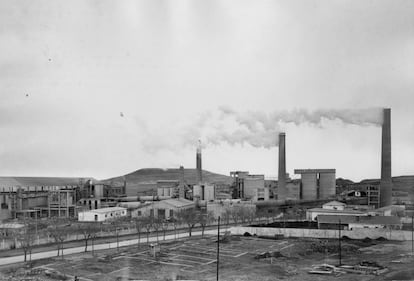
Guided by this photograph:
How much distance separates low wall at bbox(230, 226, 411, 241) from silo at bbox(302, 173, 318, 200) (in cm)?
1987

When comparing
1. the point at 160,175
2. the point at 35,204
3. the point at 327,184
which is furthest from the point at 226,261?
the point at 160,175

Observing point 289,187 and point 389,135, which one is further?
point 289,187

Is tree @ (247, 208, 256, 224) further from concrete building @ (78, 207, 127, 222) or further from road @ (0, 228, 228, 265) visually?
concrete building @ (78, 207, 127, 222)

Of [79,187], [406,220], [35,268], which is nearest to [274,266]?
[35,268]

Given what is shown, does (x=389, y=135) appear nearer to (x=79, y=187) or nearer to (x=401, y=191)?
(x=401, y=191)

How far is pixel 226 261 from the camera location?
1342cm

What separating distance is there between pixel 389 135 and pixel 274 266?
14.6 metres

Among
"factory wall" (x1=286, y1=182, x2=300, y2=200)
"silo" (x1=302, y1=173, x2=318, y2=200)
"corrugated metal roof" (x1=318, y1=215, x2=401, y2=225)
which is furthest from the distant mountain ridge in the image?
"corrugated metal roof" (x1=318, y1=215, x2=401, y2=225)

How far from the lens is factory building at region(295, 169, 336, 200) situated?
38.6 metres

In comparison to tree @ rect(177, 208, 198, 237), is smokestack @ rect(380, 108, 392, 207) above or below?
above

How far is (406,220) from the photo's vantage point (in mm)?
21766

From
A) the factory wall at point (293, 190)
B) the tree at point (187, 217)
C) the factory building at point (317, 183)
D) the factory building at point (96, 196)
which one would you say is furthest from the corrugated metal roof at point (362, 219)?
the factory wall at point (293, 190)

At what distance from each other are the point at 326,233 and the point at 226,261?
6.90 meters

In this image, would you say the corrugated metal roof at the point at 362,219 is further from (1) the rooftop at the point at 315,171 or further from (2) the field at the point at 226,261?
(1) the rooftop at the point at 315,171
